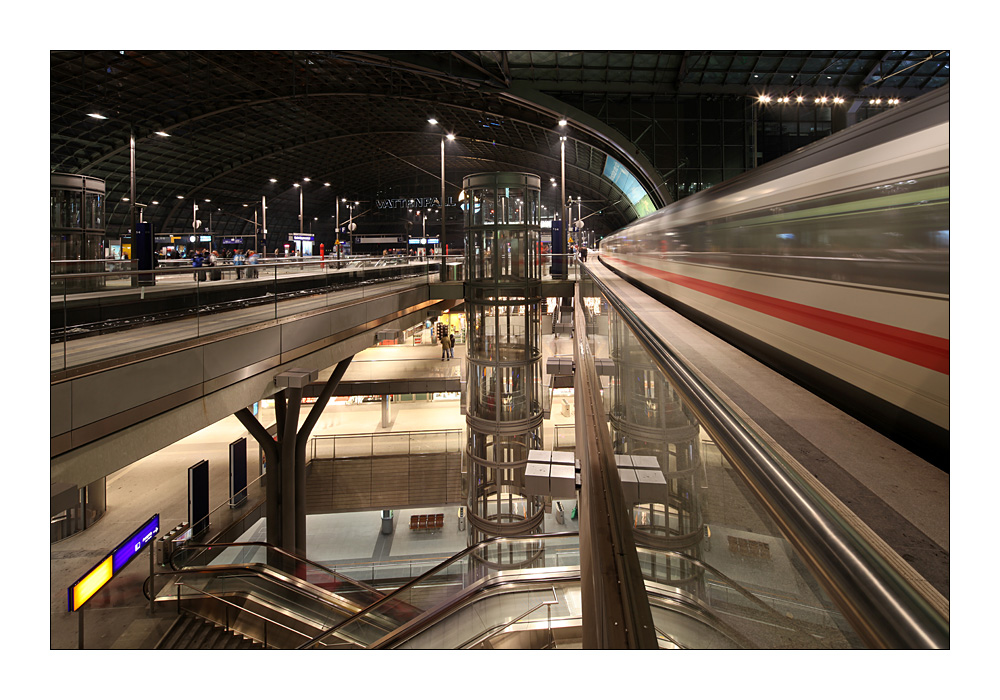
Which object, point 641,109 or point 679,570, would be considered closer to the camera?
point 679,570

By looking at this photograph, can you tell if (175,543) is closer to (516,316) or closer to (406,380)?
(516,316)

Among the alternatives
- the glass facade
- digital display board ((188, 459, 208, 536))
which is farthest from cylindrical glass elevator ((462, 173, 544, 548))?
the glass facade

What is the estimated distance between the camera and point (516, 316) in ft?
45.4

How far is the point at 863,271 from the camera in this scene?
274cm

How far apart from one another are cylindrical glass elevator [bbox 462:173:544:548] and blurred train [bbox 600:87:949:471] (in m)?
8.42

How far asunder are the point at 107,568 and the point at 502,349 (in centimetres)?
885

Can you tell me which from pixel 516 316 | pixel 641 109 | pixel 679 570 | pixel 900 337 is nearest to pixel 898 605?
pixel 679 570

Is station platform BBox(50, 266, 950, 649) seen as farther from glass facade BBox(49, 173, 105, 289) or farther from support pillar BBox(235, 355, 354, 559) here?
glass facade BBox(49, 173, 105, 289)

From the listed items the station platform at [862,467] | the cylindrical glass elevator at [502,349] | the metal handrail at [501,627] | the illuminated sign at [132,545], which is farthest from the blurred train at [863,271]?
the illuminated sign at [132,545]

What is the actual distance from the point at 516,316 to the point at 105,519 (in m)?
12.8

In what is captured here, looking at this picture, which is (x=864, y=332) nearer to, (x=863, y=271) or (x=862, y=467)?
(x=863, y=271)

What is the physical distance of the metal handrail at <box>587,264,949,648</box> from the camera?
3.20 feet

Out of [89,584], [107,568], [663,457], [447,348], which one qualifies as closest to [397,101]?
[447,348]
